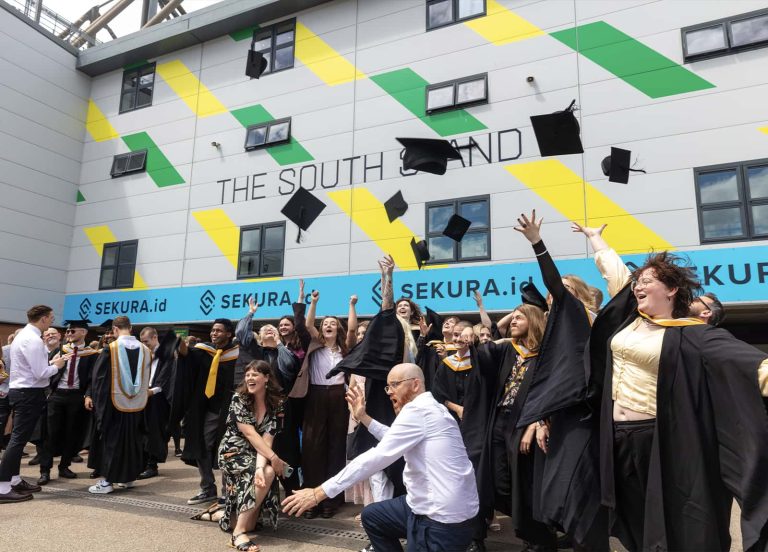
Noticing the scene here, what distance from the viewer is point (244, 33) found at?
1420 centimetres

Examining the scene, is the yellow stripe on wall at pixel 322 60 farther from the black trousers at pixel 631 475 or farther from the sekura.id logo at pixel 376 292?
the black trousers at pixel 631 475

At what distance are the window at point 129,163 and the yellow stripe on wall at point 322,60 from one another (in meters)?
5.08

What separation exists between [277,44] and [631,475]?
13309mm

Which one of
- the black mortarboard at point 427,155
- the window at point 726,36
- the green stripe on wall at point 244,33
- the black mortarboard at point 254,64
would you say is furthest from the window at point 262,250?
the window at point 726,36

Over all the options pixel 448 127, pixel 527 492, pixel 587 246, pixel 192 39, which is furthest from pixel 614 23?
pixel 192 39

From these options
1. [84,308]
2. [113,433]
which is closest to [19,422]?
[113,433]

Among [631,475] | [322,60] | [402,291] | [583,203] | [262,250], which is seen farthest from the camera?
[322,60]

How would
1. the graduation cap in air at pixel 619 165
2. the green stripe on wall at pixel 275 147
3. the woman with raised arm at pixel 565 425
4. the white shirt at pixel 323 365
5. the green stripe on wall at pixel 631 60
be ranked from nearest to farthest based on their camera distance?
the woman with raised arm at pixel 565 425, the white shirt at pixel 323 365, the graduation cap in air at pixel 619 165, the green stripe on wall at pixel 631 60, the green stripe on wall at pixel 275 147

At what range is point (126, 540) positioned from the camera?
4.33 m

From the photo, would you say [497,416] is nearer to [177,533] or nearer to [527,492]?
[527,492]

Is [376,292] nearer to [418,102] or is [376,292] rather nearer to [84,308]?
[418,102]

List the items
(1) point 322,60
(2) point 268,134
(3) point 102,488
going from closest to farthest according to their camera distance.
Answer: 1. (3) point 102,488
2. (1) point 322,60
3. (2) point 268,134

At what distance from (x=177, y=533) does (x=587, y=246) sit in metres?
7.71

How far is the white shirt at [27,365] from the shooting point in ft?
19.6
